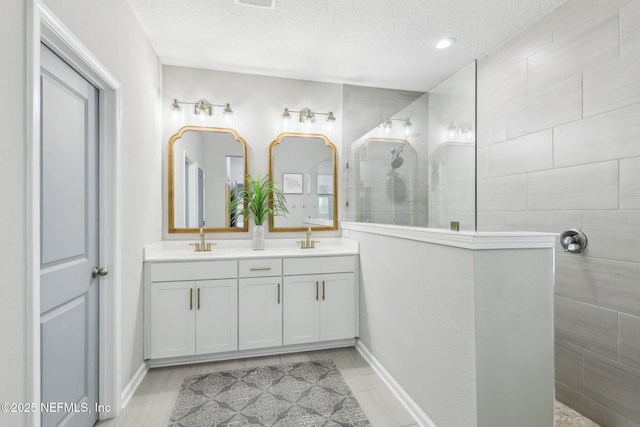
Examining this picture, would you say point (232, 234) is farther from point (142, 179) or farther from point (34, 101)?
point (34, 101)

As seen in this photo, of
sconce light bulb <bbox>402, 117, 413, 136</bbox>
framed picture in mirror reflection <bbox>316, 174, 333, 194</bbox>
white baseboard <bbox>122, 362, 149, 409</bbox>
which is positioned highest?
sconce light bulb <bbox>402, 117, 413, 136</bbox>

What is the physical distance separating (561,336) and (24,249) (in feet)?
9.28

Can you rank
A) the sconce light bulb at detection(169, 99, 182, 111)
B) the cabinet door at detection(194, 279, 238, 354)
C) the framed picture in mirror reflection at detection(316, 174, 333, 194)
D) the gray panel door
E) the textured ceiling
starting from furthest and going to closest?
the framed picture in mirror reflection at detection(316, 174, 333, 194) → the sconce light bulb at detection(169, 99, 182, 111) → the cabinet door at detection(194, 279, 238, 354) → the textured ceiling → the gray panel door

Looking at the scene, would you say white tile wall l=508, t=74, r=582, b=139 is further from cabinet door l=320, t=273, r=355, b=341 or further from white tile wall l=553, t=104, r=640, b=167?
cabinet door l=320, t=273, r=355, b=341

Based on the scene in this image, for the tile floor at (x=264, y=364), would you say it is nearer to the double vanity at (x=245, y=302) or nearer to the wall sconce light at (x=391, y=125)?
the double vanity at (x=245, y=302)

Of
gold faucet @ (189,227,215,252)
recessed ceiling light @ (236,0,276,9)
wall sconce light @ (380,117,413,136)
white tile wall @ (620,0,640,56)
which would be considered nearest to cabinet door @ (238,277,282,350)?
gold faucet @ (189,227,215,252)

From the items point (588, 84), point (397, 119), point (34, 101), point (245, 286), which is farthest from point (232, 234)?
point (588, 84)

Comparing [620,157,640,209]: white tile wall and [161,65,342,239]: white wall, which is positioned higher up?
[161,65,342,239]: white wall

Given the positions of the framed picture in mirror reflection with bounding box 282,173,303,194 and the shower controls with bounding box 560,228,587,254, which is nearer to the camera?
the shower controls with bounding box 560,228,587,254

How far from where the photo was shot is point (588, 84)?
187 cm

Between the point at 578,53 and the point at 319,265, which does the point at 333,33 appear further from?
the point at 319,265

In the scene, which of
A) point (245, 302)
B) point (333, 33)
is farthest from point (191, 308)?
point (333, 33)

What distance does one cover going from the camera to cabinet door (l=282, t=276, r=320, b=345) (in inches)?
105

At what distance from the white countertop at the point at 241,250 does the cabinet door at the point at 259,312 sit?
0.80ft
